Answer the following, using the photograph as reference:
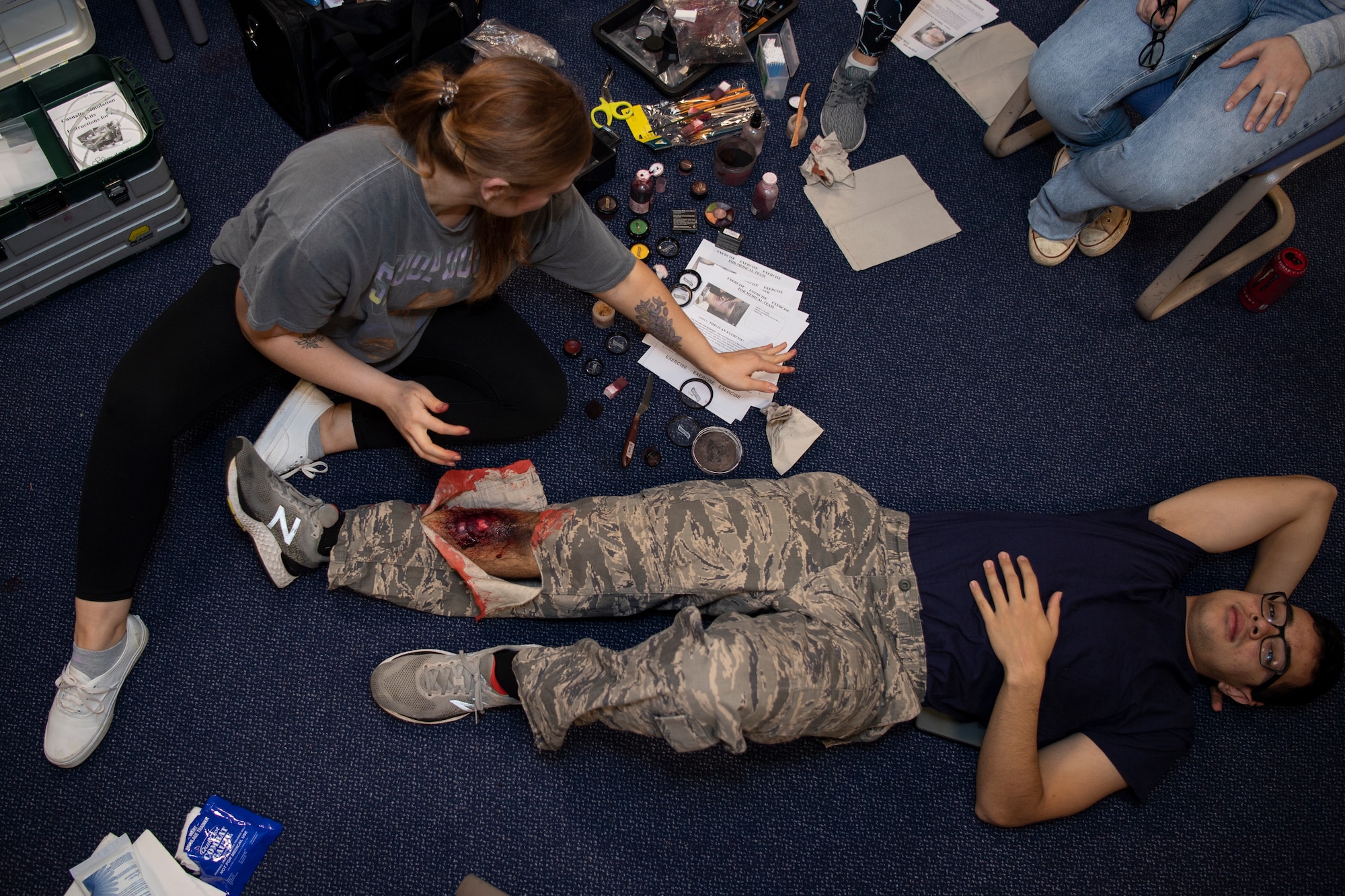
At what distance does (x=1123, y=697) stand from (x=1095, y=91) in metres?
1.53

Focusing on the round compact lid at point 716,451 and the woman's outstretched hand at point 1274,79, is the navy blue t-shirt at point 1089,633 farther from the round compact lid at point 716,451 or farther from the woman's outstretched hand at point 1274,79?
the woman's outstretched hand at point 1274,79

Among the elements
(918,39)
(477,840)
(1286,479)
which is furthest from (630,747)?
(918,39)

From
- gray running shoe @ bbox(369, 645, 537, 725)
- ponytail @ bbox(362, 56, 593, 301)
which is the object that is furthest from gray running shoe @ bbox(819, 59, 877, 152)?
gray running shoe @ bbox(369, 645, 537, 725)

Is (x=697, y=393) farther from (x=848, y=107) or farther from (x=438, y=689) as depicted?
(x=848, y=107)

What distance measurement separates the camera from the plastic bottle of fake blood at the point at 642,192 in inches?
89.5

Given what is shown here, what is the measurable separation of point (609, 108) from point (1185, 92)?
1.58 meters

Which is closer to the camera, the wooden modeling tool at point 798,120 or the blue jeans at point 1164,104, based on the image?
the blue jeans at point 1164,104

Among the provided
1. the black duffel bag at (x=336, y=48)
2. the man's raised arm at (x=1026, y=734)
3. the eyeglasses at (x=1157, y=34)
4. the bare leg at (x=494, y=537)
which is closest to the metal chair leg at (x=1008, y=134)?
the eyeglasses at (x=1157, y=34)

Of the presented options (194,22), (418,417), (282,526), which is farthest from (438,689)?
(194,22)

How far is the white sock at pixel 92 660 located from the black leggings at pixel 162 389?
120 millimetres

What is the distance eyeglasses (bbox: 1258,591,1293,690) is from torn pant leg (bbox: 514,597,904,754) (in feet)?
2.43

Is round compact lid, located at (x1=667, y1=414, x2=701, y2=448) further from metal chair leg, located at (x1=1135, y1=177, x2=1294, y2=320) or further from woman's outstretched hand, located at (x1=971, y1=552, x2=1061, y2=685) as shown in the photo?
metal chair leg, located at (x1=1135, y1=177, x2=1294, y2=320)

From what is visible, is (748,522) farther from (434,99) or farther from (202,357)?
(202,357)

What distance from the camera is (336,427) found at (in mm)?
1975
